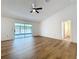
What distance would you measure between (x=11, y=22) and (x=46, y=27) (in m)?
4.96

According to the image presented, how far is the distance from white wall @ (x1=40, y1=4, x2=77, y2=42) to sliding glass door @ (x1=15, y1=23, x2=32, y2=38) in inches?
73.6

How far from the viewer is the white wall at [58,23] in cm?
860

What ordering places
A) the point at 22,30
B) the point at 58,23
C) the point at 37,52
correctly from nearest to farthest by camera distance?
the point at 37,52 < the point at 58,23 < the point at 22,30

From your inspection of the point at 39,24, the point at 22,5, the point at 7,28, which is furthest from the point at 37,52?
the point at 39,24

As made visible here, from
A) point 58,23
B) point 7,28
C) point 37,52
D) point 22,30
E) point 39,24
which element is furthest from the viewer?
point 39,24

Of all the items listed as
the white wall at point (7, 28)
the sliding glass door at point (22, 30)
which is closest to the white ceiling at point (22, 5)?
the white wall at point (7, 28)

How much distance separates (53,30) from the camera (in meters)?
12.0

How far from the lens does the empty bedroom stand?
714cm

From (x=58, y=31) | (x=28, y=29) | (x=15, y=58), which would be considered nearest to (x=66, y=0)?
(x=58, y=31)

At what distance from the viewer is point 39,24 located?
15.7 meters

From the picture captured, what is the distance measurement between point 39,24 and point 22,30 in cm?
345

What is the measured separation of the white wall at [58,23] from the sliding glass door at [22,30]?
1.87 m

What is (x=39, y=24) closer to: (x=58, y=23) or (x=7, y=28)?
(x=58, y=23)

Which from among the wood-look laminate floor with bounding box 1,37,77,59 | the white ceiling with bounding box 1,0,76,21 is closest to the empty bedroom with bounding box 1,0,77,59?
the white ceiling with bounding box 1,0,76,21
